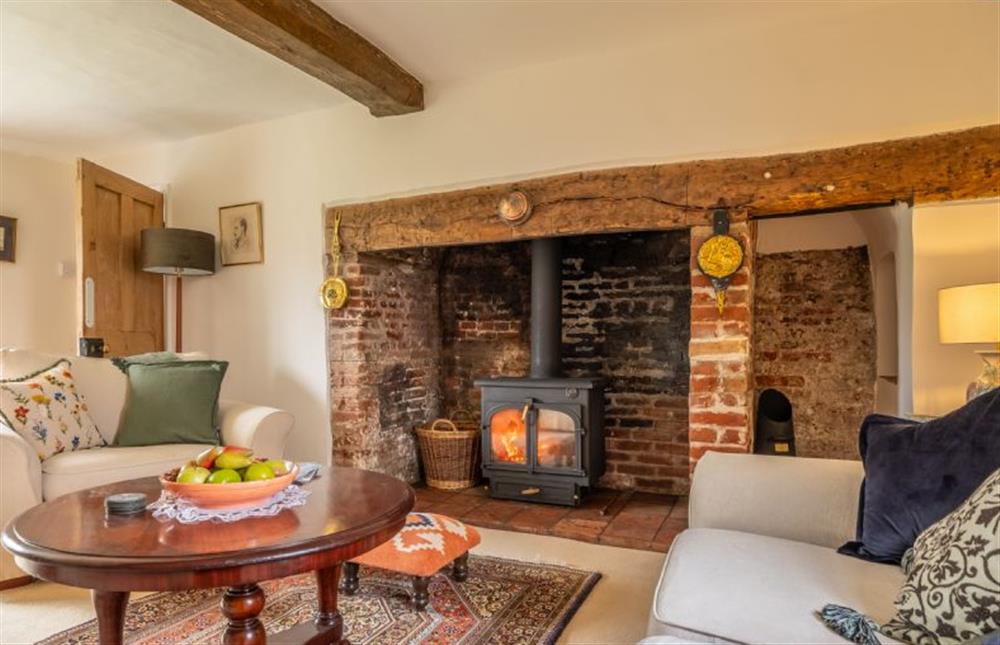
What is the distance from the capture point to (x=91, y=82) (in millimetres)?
3176

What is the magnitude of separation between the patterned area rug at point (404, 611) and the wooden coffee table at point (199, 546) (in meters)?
0.41

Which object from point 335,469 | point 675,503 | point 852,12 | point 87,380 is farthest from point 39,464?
point 852,12

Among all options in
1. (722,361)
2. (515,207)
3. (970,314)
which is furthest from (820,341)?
(515,207)

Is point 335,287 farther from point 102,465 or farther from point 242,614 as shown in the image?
point 242,614

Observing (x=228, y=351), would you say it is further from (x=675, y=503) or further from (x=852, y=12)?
(x=852, y=12)

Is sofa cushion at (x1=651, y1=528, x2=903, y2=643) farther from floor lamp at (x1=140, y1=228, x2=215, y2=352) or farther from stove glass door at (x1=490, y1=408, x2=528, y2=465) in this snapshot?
floor lamp at (x1=140, y1=228, x2=215, y2=352)

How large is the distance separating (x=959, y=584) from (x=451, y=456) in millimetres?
3002

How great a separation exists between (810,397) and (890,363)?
531mm

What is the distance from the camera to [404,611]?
2066 mm

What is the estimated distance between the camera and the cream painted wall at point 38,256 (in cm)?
404

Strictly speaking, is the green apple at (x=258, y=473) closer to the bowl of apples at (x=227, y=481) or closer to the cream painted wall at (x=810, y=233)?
the bowl of apples at (x=227, y=481)

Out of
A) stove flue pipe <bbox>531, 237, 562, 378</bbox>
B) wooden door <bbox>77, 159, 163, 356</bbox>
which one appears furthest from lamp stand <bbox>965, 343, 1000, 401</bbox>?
wooden door <bbox>77, 159, 163, 356</bbox>

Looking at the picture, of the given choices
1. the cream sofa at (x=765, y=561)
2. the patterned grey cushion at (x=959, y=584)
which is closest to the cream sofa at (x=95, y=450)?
the cream sofa at (x=765, y=561)

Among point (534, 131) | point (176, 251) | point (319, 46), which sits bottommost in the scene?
point (176, 251)
